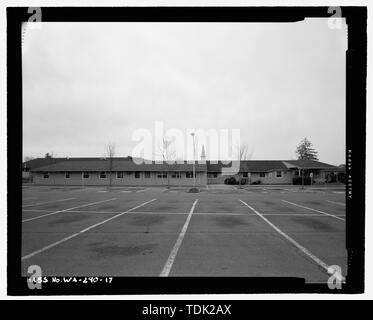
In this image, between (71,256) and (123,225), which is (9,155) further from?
(123,225)

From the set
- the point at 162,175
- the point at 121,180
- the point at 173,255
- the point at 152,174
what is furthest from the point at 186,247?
the point at 121,180

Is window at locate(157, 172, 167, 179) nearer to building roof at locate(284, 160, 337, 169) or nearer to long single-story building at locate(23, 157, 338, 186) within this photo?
long single-story building at locate(23, 157, 338, 186)

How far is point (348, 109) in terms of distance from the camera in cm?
198

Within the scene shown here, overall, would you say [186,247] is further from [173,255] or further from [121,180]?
[121,180]

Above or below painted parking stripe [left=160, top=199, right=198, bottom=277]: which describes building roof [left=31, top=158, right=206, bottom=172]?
above

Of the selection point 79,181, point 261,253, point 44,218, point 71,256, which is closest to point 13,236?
point 71,256

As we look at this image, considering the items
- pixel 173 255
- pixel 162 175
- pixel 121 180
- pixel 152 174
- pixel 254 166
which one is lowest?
pixel 121 180

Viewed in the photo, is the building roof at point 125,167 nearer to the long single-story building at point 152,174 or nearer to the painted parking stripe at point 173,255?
the long single-story building at point 152,174

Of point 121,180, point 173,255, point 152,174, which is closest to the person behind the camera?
point 173,255

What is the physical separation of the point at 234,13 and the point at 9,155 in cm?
260

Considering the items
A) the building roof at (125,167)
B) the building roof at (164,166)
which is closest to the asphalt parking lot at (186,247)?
the building roof at (125,167)

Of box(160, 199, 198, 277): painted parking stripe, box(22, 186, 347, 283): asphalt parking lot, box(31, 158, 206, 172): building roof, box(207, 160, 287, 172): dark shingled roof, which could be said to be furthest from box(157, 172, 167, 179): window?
box(160, 199, 198, 277): painted parking stripe

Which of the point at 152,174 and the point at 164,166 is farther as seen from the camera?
the point at 164,166

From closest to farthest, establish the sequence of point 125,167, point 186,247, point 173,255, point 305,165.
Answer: point 173,255
point 186,247
point 125,167
point 305,165
